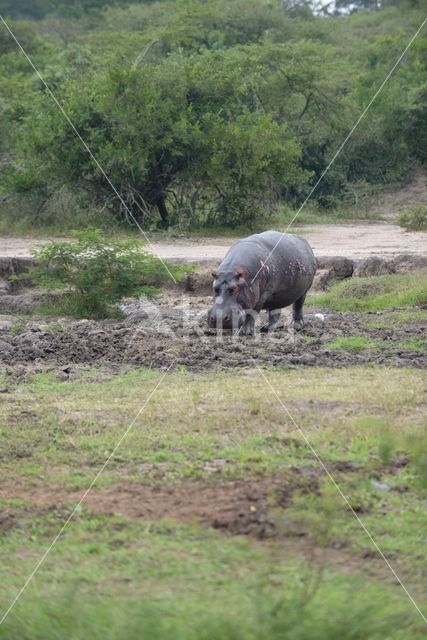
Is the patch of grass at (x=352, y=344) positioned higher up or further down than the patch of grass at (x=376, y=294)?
higher up

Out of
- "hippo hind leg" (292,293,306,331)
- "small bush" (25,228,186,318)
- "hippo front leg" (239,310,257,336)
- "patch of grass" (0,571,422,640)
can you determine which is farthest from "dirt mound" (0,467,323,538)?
"small bush" (25,228,186,318)

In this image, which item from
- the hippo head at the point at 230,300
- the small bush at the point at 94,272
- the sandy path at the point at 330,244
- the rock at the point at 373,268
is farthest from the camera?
the sandy path at the point at 330,244

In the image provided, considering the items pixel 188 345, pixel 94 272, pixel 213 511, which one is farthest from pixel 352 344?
pixel 213 511

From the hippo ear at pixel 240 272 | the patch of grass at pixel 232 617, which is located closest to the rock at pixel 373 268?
the hippo ear at pixel 240 272

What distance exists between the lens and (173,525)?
5367 mm

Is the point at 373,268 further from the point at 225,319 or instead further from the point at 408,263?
the point at 225,319

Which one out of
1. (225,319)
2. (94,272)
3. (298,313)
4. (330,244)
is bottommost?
(330,244)

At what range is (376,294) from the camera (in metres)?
15.1

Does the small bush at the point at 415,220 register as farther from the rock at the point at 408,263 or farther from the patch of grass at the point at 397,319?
the patch of grass at the point at 397,319

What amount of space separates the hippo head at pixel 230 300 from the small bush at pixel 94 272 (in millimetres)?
2932

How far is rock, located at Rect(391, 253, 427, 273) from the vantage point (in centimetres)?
1709

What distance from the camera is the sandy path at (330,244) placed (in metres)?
18.8

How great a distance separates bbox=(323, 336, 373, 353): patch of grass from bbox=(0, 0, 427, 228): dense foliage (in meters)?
11.0

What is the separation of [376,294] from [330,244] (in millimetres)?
5746
